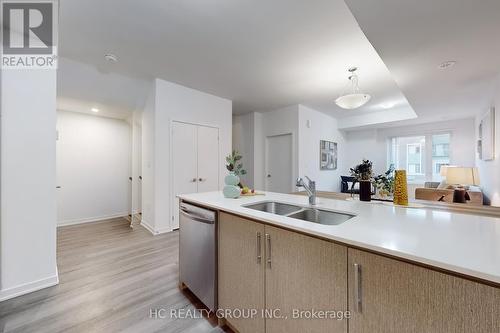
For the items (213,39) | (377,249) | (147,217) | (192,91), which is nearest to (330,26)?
(213,39)

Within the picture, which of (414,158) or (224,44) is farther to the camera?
(414,158)

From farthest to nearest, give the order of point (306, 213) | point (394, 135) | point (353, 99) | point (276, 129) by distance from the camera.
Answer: point (394, 135), point (276, 129), point (353, 99), point (306, 213)

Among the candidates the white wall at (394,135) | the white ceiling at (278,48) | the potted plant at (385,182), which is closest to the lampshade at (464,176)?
the white ceiling at (278,48)

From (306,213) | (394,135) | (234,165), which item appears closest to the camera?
(306,213)

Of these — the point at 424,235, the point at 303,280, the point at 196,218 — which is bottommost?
the point at 303,280

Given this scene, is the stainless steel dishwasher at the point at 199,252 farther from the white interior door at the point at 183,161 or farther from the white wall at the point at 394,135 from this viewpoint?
the white wall at the point at 394,135

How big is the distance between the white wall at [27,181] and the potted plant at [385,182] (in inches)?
116

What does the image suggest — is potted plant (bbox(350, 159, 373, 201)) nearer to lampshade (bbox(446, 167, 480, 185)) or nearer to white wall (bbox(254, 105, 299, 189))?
white wall (bbox(254, 105, 299, 189))

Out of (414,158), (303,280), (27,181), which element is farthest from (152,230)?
(414,158)

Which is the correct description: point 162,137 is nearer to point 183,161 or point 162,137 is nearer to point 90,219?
point 183,161

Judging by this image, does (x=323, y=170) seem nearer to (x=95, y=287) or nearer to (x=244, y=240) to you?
(x=244, y=240)

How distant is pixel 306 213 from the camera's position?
1503mm

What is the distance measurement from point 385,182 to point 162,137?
10.4 ft

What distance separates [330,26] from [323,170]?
4.10m
